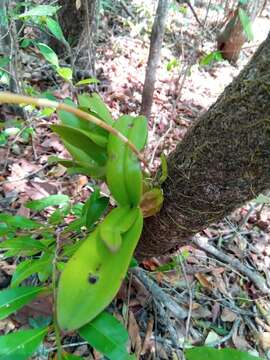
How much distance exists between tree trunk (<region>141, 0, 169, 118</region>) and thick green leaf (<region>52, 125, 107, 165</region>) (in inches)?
38.7

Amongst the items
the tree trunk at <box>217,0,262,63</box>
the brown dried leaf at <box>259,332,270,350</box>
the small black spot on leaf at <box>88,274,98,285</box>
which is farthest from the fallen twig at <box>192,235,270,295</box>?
the tree trunk at <box>217,0,262,63</box>

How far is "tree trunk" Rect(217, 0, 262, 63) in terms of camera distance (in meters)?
2.70

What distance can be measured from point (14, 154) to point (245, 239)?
3.05 ft

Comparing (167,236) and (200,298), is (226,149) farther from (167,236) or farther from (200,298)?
(200,298)

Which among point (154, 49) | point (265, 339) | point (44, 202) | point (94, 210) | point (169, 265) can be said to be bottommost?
point (265, 339)

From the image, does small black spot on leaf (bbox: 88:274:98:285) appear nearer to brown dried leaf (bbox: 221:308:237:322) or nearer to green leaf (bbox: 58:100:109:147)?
green leaf (bbox: 58:100:109:147)

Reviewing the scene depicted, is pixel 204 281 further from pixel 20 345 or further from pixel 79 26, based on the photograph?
pixel 79 26

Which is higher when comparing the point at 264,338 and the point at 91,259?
the point at 91,259

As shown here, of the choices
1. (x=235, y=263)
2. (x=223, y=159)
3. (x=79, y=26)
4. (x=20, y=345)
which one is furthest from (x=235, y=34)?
(x=20, y=345)

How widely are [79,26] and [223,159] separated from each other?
5.39 ft

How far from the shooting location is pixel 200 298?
47.0 inches

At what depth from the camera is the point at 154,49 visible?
174 cm

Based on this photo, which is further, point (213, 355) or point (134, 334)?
point (134, 334)

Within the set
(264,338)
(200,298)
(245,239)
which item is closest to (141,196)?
(200,298)
